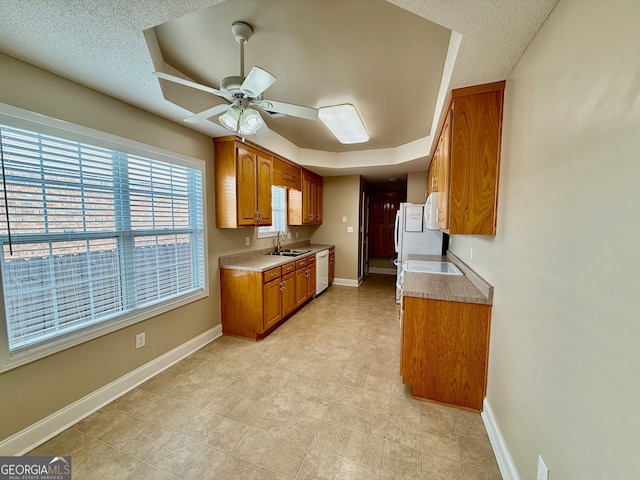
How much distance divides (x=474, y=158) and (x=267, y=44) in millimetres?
1674

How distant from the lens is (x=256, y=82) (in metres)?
1.46

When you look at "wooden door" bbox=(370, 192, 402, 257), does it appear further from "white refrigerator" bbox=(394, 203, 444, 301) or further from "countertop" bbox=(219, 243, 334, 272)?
"countertop" bbox=(219, 243, 334, 272)

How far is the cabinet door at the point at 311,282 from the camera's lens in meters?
4.26

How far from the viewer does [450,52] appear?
66.7 inches

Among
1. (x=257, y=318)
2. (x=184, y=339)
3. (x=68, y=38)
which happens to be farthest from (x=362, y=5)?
(x=184, y=339)

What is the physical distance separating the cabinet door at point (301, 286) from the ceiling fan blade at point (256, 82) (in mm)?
2688

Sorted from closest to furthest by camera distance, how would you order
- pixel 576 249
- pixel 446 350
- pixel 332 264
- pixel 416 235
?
pixel 576 249 < pixel 446 350 < pixel 416 235 < pixel 332 264

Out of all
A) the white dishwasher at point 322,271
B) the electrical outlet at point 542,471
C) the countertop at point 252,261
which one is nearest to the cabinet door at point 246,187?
the countertop at point 252,261

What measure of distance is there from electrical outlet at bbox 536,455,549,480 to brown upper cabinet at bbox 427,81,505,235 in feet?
4.16

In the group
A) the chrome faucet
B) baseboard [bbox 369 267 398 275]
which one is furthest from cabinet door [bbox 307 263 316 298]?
baseboard [bbox 369 267 398 275]

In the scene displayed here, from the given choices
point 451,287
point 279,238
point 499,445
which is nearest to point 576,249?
point 451,287

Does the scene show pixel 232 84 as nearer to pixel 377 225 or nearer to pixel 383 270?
pixel 377 225

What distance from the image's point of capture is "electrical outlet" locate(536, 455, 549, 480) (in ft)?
3.42

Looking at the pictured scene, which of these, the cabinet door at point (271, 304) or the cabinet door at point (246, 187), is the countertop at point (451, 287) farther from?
the cabinet door at point (246, 187)
